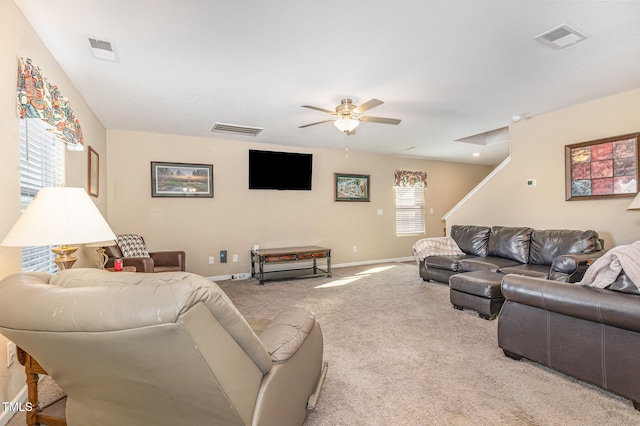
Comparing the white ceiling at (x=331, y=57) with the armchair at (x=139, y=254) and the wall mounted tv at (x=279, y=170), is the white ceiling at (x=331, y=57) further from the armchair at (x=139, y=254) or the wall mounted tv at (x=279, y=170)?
the armchair at (x=139, y=254)

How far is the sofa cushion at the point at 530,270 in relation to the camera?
353 cm

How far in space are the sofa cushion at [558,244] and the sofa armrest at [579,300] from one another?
2.04 meters

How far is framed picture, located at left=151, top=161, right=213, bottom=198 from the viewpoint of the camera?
196 inches

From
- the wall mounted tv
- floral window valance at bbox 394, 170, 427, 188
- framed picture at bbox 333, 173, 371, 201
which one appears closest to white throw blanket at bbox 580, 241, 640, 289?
the wall mounted tv

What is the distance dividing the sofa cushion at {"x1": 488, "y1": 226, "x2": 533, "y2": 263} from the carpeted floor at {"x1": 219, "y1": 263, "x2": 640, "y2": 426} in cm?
137

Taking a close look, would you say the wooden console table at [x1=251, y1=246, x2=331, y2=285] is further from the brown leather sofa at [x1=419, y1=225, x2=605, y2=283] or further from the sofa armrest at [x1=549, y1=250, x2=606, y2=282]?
the sofa armrest at [x1=549, y1=250, x2=606, y2=282]

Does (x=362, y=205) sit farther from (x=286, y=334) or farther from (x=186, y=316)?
(x=186, y=316)

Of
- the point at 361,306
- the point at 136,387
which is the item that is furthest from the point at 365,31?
the point at 361,306

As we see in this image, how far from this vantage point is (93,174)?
150 inches

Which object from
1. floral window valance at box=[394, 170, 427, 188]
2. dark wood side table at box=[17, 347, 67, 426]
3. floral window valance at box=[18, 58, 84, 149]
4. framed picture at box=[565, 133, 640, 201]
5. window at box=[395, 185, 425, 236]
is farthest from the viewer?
window at box=[395, 185, 425, 236]

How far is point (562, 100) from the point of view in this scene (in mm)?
3871

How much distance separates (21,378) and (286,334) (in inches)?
71.0

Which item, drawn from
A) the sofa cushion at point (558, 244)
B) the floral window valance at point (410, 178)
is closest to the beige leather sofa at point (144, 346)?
the sofa cushion at point (558, 244)

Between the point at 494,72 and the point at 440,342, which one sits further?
the point at 494,72
